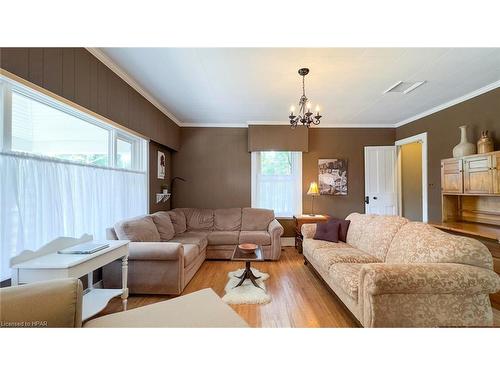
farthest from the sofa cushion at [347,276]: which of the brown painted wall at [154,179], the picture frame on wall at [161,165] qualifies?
the picture frame on wall at [161,165]

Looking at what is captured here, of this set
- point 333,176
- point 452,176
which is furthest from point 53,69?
point 452,176

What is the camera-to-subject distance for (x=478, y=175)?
104 inches

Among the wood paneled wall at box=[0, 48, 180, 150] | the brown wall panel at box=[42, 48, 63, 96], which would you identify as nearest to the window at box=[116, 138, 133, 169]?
the wood paneled wall at box=[0, 48, 180, 150]

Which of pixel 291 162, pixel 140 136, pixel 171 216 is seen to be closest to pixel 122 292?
pixel 171 216

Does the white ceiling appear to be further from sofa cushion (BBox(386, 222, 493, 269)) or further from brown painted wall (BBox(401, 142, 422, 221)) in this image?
sofa cushion (BBox(386, 222, 493, 269))

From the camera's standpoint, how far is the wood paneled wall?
4.64ft

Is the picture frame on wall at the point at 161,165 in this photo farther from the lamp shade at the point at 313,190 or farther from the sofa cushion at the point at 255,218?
the lamp shade at the point at 313,190

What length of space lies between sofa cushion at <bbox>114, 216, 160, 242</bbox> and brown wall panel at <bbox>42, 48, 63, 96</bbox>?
1465mm

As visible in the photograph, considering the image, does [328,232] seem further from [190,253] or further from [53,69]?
[53,69]

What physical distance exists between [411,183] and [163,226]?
540cm

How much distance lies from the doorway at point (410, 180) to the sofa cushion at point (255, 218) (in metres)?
2.91

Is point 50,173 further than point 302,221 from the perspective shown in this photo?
No
